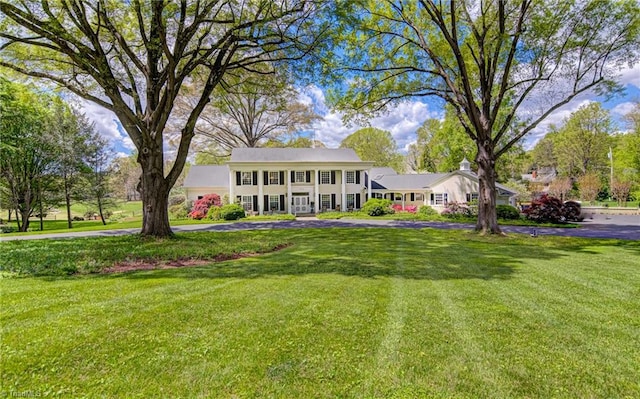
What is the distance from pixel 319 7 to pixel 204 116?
26.4m

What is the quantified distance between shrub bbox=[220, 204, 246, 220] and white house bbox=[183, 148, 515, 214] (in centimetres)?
413

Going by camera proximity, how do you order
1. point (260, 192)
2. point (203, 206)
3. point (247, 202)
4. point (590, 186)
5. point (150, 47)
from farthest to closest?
point (590, 186) → point (247, 202) → point (260, 192) → point (203, 206) → point (150, 47)

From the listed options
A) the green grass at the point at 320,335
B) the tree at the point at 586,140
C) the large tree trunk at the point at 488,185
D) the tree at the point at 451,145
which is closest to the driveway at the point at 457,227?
the large tree trunk at the point at 488,185

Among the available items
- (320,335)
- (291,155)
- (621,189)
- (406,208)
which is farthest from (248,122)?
(621,189)

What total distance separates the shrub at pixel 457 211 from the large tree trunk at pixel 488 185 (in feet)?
37.4

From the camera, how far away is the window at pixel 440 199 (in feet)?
102

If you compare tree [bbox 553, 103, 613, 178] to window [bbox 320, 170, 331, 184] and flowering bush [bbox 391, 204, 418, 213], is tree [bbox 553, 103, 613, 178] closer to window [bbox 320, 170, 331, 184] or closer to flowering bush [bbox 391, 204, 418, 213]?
flowering bush [bbox 391, 204, 418, 213]

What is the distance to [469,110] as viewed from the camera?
1409 centimetres

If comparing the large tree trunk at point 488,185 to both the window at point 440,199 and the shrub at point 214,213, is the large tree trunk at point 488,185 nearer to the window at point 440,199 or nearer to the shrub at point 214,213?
the window at point 440,199

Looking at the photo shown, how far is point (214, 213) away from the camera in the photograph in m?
26.1

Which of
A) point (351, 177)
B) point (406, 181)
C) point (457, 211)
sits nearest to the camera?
point (457, 211)

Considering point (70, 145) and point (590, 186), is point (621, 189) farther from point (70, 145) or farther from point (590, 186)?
point (70, 145)

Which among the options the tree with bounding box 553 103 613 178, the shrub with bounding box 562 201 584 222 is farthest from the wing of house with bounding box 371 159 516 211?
the tree with bounding box 553 103 613 178

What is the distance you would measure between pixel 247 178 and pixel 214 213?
622 centimetres
